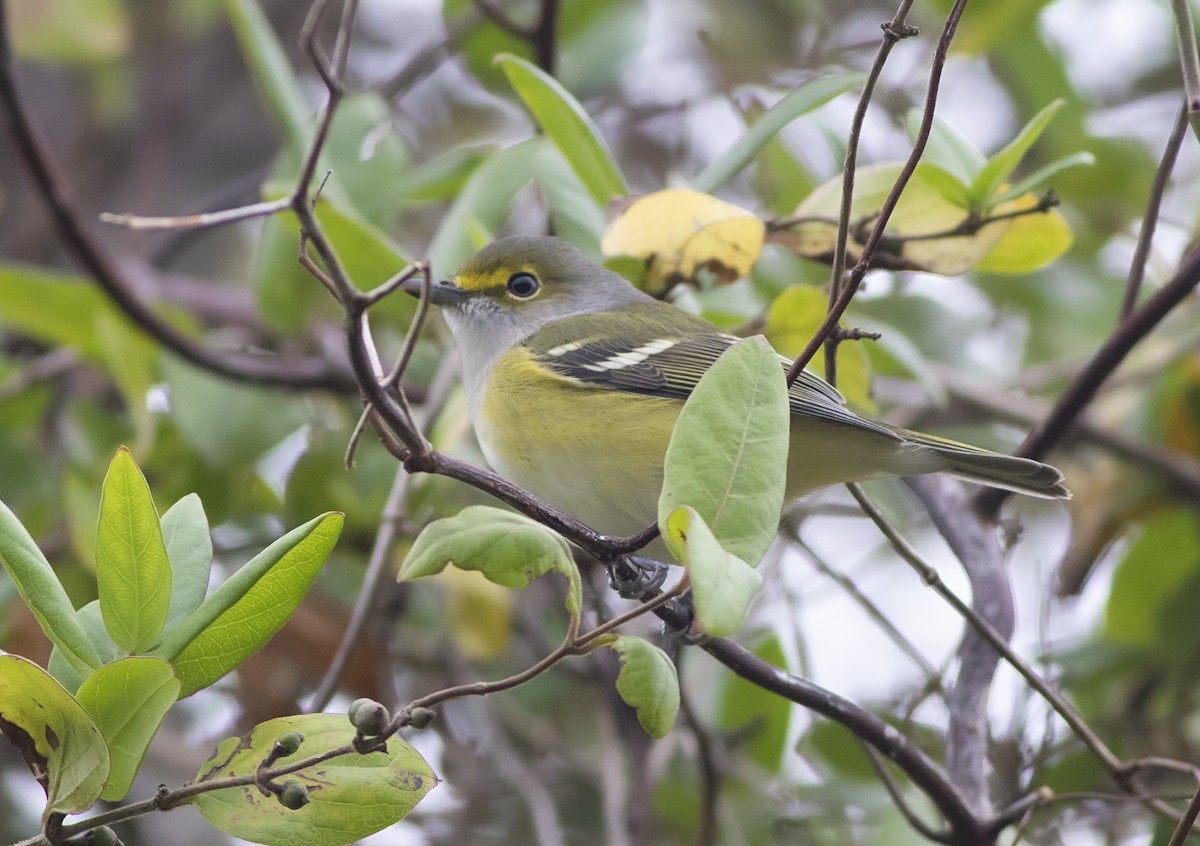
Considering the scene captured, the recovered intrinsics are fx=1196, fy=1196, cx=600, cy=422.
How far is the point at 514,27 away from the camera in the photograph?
9.40ft

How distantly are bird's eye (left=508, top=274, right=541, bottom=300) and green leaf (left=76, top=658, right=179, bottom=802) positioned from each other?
5.97 feet

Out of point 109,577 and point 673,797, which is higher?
point 109,577

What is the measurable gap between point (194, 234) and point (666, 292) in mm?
2465

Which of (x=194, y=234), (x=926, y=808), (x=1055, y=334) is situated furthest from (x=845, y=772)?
(x=194, y=234)

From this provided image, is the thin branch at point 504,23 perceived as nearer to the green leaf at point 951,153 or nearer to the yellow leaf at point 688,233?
the yellow leaf at point 688,233

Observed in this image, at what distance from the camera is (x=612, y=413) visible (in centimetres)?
254

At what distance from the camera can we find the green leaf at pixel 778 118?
2.24 metres

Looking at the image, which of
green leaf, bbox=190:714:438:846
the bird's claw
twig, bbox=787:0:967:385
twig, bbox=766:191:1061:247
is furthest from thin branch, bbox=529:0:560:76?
green leaf, bbox=190:714:438:846

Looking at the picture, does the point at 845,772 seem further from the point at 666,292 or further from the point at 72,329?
the point at 72,329

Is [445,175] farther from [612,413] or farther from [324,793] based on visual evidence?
[324,793]

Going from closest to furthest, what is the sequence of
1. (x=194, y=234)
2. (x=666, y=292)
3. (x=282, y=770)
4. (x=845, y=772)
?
(x=282, y=770) → (x=666, y=292) → (x=845, y=772) → (x=194, y=234)

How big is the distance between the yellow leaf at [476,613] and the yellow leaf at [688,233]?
57.5 inches

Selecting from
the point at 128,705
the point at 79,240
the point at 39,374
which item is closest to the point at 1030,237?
the point at 128,705

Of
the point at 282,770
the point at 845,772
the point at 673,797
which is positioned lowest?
the point at 673,797
